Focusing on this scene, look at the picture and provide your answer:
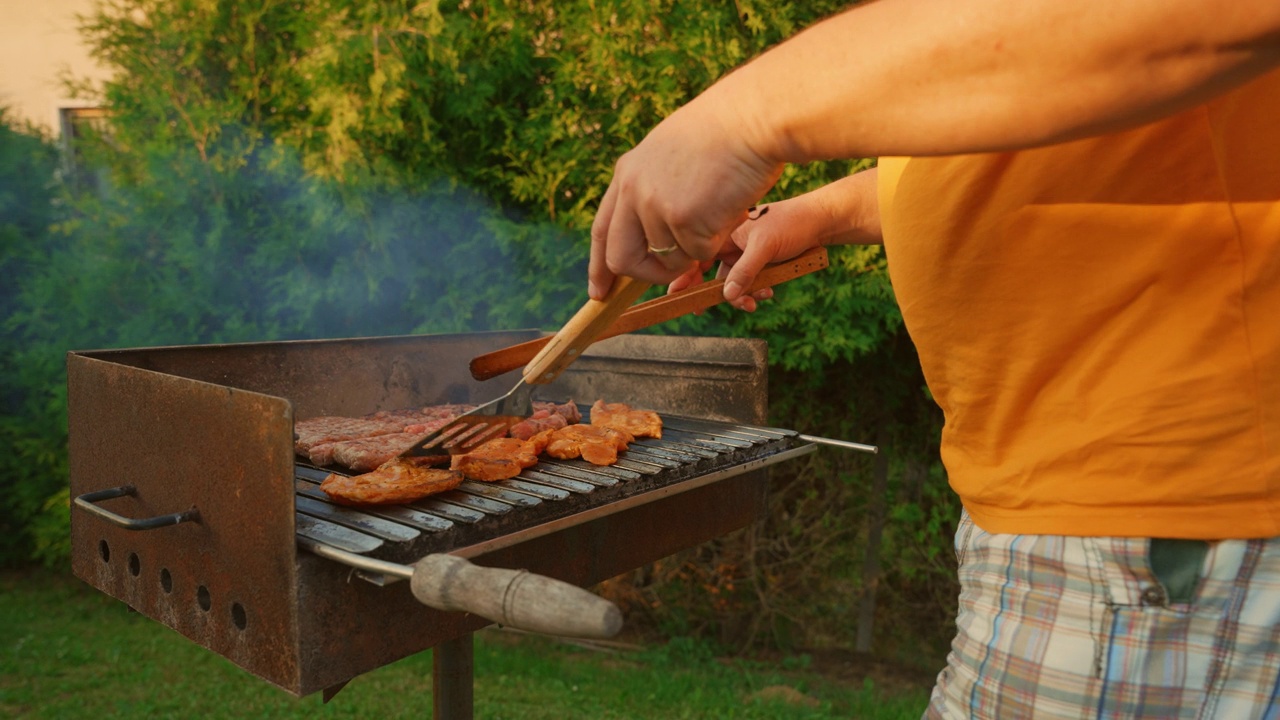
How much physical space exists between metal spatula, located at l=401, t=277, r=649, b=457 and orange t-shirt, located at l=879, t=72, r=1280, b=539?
2.05 feet

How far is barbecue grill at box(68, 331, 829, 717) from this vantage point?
179 cm

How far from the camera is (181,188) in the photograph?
5.39 m

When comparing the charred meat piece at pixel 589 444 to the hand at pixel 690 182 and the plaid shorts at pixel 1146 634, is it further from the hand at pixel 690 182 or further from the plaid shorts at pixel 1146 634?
the plaid shorts at pixel 1146 634

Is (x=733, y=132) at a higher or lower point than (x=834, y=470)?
higher

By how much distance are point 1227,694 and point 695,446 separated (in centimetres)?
164

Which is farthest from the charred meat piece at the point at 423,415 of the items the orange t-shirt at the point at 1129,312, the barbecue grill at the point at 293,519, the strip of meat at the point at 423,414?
the orange t-shirt at the point at 1129,312

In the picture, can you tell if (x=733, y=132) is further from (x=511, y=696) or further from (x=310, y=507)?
(x=511, y=696)

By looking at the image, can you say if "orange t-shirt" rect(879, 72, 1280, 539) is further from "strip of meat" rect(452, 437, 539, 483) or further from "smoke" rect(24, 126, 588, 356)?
"smoke" rect(24, 126, 588, 356)

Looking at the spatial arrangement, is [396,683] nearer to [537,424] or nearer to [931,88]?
[537,424]

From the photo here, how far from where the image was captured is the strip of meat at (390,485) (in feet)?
6.78

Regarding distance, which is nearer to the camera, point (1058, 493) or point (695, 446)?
point (1058, 493)

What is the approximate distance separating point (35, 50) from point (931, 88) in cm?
834

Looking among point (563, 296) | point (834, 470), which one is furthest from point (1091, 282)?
point (834, 470)

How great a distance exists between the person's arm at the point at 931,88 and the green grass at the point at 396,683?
3846 mm
